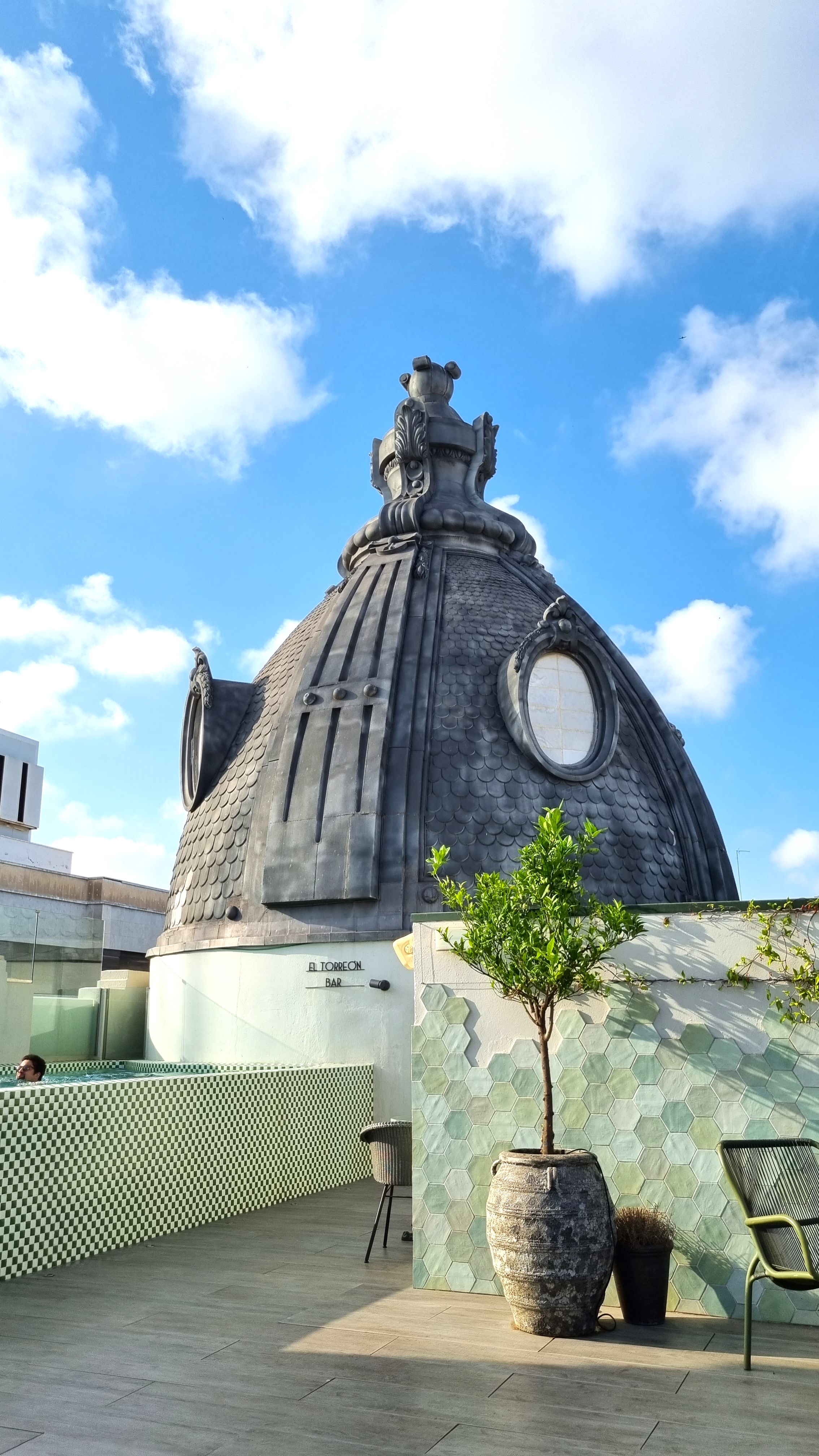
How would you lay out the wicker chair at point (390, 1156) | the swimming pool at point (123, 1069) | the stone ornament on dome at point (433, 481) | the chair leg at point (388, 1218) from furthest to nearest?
the stone ornament on dome at point (433, 481), the swimming pool at point (123, 1069), the chair leg at point (388, 1218), the wicker chair at point (390, 1156)

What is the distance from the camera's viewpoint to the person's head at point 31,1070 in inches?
477

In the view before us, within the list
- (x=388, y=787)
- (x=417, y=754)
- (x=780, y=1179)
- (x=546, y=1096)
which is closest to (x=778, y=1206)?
(x=780, y=1179)

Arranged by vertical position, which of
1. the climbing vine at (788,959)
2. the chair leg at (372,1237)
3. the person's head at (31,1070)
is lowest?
the chair leg at (372,1237)

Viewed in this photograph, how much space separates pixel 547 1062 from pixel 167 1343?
274 cm

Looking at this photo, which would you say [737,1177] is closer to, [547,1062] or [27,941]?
[547,1062]

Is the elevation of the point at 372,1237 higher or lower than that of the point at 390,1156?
lower

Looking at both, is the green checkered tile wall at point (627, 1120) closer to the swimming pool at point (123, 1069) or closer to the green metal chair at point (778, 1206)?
the green metal chair at point (778, 1206)

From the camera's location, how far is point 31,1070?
12133 mm

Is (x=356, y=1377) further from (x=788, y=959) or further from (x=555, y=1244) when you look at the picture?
(x=788, y=959)

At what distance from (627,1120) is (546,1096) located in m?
0.75

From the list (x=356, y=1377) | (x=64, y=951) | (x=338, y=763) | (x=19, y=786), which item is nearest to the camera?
(x=356, y=1377)

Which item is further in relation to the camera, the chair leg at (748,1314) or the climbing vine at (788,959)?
the climbing vine at (788,959)

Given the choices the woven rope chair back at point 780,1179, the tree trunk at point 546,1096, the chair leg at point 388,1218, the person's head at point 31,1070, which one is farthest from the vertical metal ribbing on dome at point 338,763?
the woven rope chair back at point 780,1179

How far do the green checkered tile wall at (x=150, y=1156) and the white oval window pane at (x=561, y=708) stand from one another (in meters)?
7.29
